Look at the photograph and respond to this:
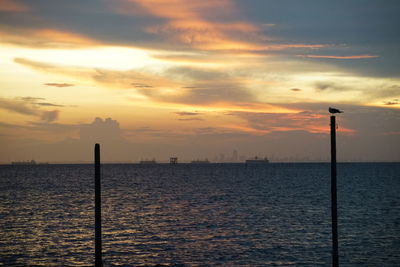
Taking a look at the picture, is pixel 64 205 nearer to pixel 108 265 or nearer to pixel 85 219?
pixel 85 219

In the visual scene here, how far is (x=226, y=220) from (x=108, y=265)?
2266 centimetres

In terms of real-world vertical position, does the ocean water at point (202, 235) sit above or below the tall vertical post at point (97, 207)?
below

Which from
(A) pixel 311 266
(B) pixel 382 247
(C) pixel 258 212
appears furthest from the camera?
(C) pixel 258 212

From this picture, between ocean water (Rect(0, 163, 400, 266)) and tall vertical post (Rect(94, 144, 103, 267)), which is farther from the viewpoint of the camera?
ocean water (Rect(0, 163, 400, 266))

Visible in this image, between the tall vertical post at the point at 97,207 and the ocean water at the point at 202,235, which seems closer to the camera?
the tall vertical post at the point at 97,207

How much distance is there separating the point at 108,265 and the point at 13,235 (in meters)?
14.3

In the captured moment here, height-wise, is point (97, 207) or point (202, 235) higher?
point (97, 207)

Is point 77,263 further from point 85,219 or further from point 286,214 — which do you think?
point 286,214

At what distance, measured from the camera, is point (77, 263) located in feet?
100

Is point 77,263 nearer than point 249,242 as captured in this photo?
Yes

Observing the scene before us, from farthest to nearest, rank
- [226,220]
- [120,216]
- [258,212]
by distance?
1. [258,212]
2. [120,216]
3. [226,220]

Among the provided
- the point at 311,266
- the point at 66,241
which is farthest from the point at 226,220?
the point at 311,266

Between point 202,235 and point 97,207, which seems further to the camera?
point 202,235

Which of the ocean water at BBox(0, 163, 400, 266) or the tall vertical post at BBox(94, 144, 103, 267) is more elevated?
the tall vertical post at BBox(94, 144, 103, 267)
